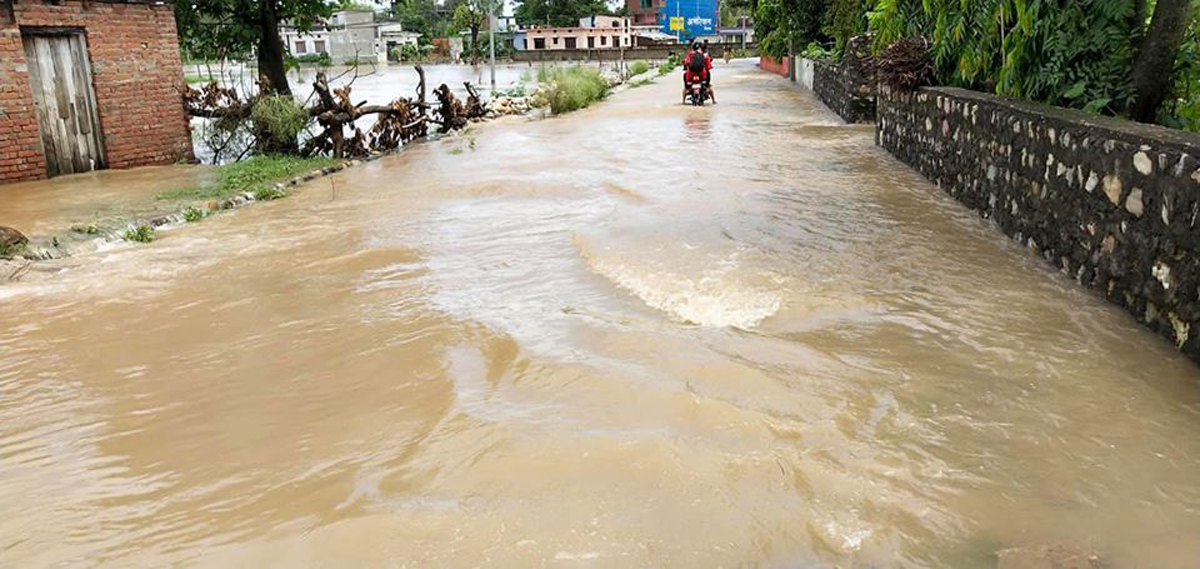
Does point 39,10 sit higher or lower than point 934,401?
higher

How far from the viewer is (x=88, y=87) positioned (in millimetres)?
12273

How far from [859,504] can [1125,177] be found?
3151 millimetres

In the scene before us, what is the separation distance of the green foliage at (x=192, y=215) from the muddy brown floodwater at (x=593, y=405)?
143cm

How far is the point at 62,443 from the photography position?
4078mm

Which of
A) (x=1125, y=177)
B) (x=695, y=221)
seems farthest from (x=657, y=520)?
(x=695, y=221)

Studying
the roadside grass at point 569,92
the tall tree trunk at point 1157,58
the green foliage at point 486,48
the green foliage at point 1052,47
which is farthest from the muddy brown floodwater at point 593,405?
the green foliage at point 486,48

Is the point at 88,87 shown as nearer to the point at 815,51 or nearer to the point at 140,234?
the point at 140,234

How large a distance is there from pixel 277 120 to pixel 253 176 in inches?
101

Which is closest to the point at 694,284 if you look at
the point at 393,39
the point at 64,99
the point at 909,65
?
the point at 909,65

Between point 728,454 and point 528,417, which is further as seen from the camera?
point 528,417

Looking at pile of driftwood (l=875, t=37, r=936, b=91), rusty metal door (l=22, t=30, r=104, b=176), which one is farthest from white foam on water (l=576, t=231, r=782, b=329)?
rusty metal door (l=22, t=30, r=104, b=176)

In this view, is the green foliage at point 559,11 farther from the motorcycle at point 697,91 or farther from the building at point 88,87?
the building at point 88,87

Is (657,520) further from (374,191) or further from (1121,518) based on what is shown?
(374,191)

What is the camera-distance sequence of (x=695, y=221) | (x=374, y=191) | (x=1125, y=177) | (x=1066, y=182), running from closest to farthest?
(x=1125, y=177) → (x=1066, y=182) → (x=695, y=221) → (x=374, y=191)
